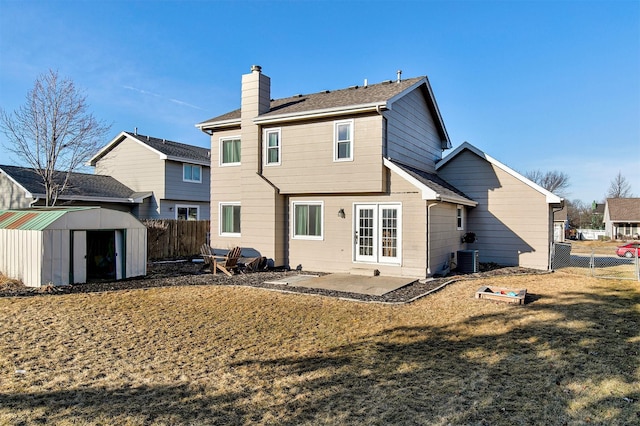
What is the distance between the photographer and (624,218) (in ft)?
142

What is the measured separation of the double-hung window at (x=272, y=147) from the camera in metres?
14.3

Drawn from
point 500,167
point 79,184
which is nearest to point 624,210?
point 500,167

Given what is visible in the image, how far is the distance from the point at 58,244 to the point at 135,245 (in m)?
2.38

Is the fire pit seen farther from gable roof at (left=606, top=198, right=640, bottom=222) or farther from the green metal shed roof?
gable roof at (left=606, top=198, right=640, bottom=222)

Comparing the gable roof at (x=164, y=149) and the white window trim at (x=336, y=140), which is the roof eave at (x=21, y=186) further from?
the white window trim at (x=336, y=140)

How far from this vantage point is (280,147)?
14.2 meters

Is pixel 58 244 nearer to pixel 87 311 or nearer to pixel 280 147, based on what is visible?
pixel 87 311

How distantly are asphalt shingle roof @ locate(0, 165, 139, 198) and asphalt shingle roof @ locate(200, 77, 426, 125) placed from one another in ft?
34.8

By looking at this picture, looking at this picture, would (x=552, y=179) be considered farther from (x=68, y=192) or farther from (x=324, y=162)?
(x=68, y=192)

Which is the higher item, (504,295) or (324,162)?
(324,162)

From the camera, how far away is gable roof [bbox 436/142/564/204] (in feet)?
46.9

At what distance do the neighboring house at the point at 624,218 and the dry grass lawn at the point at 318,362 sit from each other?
4445cm

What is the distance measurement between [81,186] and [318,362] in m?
22.3

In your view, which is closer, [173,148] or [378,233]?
[378,233]
